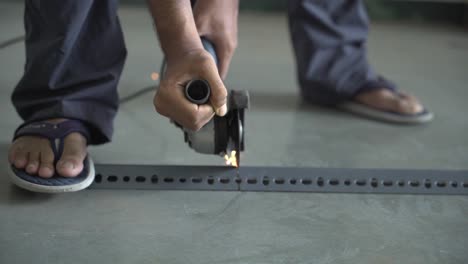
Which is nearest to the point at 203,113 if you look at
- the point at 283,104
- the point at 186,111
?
the point at 186,111

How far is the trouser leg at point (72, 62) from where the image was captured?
1.21 meters

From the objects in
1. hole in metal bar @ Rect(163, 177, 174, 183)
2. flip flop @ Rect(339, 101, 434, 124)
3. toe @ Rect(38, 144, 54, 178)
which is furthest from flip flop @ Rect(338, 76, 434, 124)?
toe @ Rect(38, 144, 54, 178)

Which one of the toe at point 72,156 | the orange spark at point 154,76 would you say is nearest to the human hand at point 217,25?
the toe at point 72,156

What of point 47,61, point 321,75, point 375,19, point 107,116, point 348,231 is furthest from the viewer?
point 375,19

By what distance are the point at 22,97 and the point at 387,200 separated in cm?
79

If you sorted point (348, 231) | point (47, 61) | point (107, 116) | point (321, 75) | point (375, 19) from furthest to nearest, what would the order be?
point (375, 19) < point (321, 75) < point (107, 116) < point (47, 61) < point (348, 231)

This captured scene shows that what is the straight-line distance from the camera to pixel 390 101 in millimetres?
1729

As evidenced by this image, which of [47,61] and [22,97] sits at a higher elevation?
[47,61]

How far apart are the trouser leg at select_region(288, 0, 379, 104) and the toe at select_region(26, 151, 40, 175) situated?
865mm

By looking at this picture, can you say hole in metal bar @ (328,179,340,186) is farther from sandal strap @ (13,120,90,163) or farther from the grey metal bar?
sandal strap @ (13,120,90,163)

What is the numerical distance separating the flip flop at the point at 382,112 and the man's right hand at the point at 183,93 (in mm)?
791

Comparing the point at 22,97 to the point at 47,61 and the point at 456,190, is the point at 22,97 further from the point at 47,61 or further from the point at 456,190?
the point at 456,190

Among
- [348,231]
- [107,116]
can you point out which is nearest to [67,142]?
[107,116]

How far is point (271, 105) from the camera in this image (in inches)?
71.0
